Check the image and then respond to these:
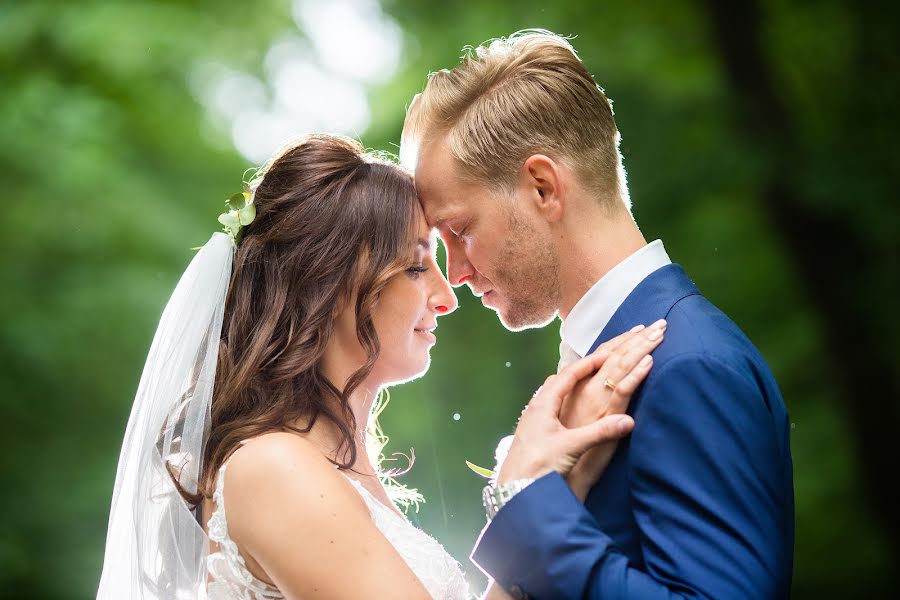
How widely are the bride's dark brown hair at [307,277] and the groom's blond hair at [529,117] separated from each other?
295mm

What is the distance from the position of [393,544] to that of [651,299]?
1079 millimetres

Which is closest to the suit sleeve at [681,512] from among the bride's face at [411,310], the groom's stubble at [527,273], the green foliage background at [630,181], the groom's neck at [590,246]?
the groom's neck at [590,246]

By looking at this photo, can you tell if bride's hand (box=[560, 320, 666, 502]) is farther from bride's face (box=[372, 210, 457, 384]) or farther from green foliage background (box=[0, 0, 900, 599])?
green foliage background (box=[0, 0, 900, 599])

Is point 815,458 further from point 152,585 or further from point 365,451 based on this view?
point 152,585

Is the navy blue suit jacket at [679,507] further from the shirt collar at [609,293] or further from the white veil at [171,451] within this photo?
the white veil at [171,451]

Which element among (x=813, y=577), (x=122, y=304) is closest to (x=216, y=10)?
(x=122, y=304)

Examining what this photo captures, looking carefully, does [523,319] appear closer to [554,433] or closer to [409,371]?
[409,371]

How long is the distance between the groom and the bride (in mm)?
261

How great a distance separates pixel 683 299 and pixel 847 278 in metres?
5.06

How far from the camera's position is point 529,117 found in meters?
2.99

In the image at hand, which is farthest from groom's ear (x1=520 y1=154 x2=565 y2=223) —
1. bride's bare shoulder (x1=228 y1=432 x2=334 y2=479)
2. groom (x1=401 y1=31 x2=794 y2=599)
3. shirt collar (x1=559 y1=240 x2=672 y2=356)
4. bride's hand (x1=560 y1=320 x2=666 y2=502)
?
bride's bare shoulder (x1=228 y1=432 x2=334 y2=479)

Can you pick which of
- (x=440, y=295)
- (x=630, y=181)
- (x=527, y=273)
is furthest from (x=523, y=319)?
(x=630, y=181)

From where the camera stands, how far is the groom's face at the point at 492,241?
2990 mm

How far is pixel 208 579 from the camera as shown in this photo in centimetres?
286
